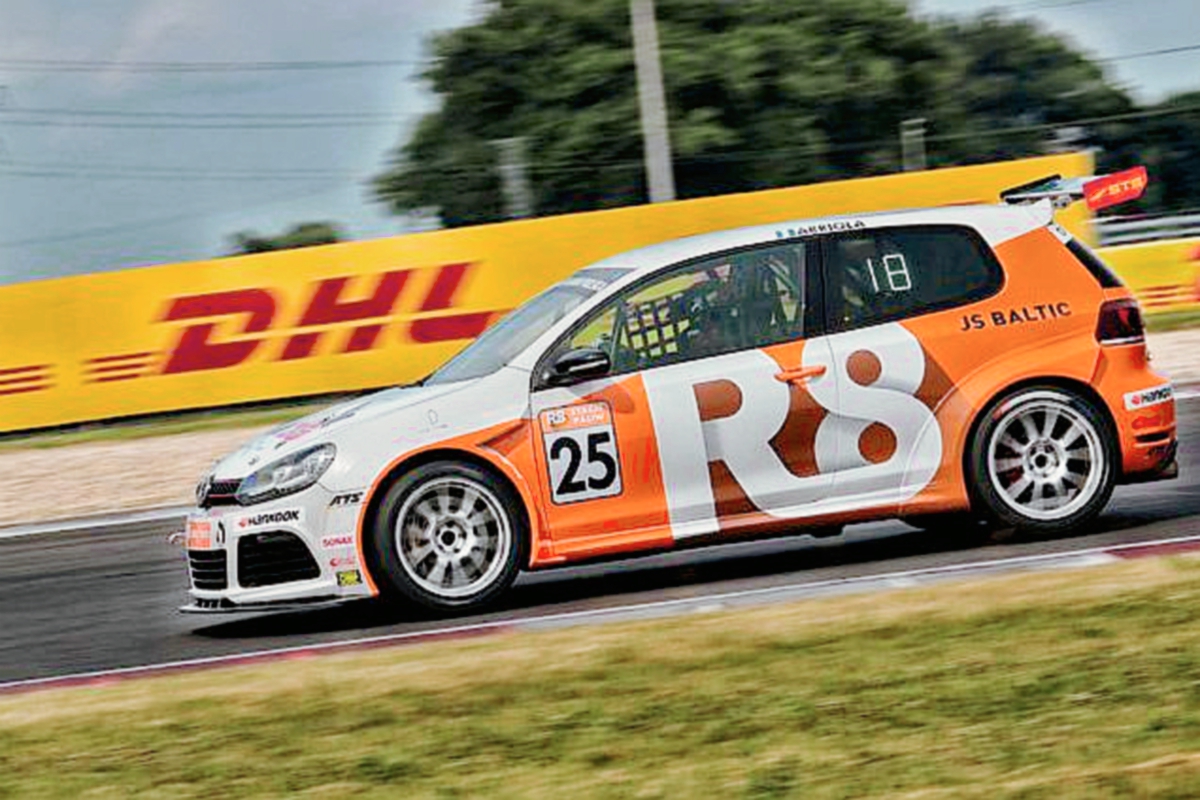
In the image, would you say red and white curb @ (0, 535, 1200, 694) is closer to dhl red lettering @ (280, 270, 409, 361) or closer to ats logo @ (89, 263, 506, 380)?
ats logo @ (89, 263, 506, 380)

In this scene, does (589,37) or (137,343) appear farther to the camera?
(589,37)

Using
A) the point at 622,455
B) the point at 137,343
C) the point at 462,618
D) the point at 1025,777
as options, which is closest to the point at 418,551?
the point at 462,618

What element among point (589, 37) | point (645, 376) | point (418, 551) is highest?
point (589, 37)

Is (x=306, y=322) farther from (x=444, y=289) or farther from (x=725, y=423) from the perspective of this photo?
(x=725, y=423)

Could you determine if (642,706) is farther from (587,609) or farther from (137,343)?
(137,343)

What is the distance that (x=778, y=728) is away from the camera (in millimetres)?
6258

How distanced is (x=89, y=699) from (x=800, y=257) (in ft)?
12.4

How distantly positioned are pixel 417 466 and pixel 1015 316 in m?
2.78

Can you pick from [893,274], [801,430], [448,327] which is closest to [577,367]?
[801,430]

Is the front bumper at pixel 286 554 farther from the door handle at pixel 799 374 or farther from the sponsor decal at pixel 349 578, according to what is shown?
the door handle at pixel 799 374

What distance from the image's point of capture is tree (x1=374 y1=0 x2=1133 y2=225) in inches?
2517

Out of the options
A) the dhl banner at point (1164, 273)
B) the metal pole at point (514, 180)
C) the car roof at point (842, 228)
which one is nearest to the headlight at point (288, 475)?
the car roof at point (842, 228)

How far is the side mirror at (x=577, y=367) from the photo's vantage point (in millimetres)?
9312

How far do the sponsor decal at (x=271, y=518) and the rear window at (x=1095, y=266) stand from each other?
376 cm
